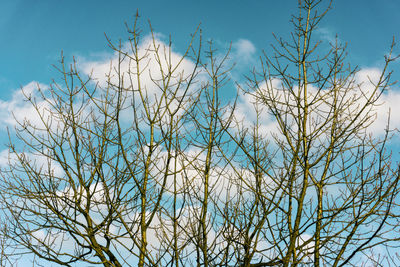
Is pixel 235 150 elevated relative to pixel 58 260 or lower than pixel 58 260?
elevated

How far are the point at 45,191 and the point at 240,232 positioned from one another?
277cm

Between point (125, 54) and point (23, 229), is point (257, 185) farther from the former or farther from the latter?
point (23, 229)

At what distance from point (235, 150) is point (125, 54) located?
2.03m

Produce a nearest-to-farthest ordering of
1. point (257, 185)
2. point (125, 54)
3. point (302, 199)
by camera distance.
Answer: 1. point (302, 199)
2. point (257, 185)
3. point (125, 54)

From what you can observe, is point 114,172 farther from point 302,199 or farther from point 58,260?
point 302,199

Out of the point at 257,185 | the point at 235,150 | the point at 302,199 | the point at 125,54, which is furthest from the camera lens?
the point at 125,54

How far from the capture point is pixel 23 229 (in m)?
5.47

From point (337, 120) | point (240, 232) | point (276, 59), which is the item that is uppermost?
point (276, 59)

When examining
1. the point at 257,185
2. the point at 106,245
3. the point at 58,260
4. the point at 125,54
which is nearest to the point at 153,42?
the point at 125,54

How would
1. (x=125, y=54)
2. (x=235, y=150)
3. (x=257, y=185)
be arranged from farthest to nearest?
(x=125, y=54)
(x=235, y=150)
(x=257, y=185)

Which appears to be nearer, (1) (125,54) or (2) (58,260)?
(2) (58,260)

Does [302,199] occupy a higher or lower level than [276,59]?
lower

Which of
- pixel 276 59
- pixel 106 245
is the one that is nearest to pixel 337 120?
pixel 276 59

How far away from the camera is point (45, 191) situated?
5410 millimetres
